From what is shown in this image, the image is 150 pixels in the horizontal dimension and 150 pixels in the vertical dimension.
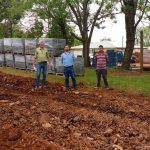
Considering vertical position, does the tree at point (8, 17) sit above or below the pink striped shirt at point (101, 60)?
above

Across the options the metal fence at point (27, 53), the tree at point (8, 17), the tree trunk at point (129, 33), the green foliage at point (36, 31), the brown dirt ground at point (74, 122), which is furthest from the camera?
the tree at point (8, 17)

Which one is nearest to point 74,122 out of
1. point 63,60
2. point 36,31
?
point 63,60

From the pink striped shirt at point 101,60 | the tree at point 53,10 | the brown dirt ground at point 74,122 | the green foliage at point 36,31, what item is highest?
the tree at point 53,10

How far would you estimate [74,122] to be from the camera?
431 inches

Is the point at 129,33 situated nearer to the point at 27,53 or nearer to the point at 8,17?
the point at 27,53

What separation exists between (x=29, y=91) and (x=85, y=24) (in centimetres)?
1916

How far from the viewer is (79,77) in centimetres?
2489

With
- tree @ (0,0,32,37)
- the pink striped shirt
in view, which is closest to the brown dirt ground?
the pink striped shirt

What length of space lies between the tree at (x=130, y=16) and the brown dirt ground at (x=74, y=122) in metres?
15.1

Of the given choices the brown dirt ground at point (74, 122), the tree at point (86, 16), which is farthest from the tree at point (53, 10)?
the brown dirt ground at point (74, 122)

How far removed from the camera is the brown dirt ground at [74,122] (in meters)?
9.12

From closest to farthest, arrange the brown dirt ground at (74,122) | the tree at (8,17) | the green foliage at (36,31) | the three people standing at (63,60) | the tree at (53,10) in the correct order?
the brown dirt ground at (74,122) → the three people standing at (63,60) → the tree at (53,10) → the green foliage at (36,31) → the tree at (8,17)

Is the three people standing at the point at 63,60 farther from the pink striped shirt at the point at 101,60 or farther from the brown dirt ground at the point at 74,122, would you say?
the brown dirt ground at the point at 74,122

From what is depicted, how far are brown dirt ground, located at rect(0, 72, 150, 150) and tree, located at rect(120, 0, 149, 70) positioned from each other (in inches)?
596
